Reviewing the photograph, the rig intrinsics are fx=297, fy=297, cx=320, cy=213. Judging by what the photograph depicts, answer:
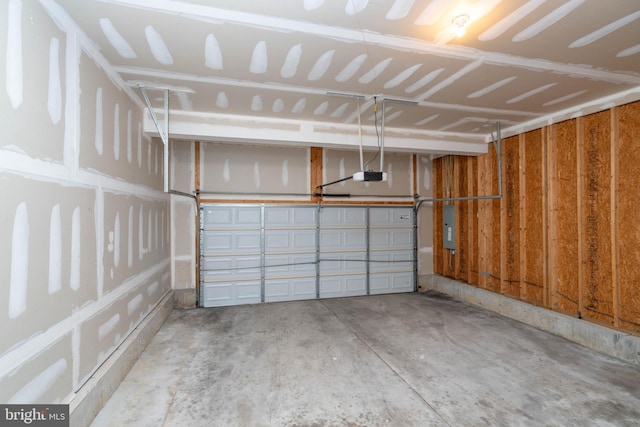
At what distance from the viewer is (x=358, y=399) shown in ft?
8.03

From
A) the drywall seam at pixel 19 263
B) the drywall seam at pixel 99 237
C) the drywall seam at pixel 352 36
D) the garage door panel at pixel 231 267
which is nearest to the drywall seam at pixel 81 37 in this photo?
the drywall seam at pixel 352 36

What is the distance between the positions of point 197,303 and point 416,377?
3875 mm

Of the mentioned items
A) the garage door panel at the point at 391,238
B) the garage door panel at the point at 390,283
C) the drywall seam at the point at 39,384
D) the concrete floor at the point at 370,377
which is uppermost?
the garage door panel at the point at 391,238

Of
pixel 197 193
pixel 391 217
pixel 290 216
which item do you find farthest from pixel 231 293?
pixel 391 217

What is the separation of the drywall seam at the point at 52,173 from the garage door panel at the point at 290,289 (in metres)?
3.18

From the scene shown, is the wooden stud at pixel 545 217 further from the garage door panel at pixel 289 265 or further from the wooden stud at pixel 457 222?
the garage door panel at pixel 289 265

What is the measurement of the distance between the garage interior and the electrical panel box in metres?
0.08

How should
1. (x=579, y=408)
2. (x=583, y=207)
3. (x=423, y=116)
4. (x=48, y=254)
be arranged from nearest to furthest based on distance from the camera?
(x=48, y=254) → (x=579, y=408) → (x=583, y=207) → (x=423, y=116)

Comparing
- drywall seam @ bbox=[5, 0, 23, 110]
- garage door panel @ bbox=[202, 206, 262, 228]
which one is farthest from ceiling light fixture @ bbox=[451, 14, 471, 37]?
garage door panel @ bbox=[202, 206, 262, 228]

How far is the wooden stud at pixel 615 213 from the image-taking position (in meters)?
3.19

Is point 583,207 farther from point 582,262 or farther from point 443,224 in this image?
point 443,224

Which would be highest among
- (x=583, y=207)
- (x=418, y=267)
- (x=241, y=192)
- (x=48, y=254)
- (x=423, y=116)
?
(x=423, y=116)

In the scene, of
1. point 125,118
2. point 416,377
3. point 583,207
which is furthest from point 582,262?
point 125,118

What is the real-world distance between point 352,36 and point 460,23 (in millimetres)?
706
